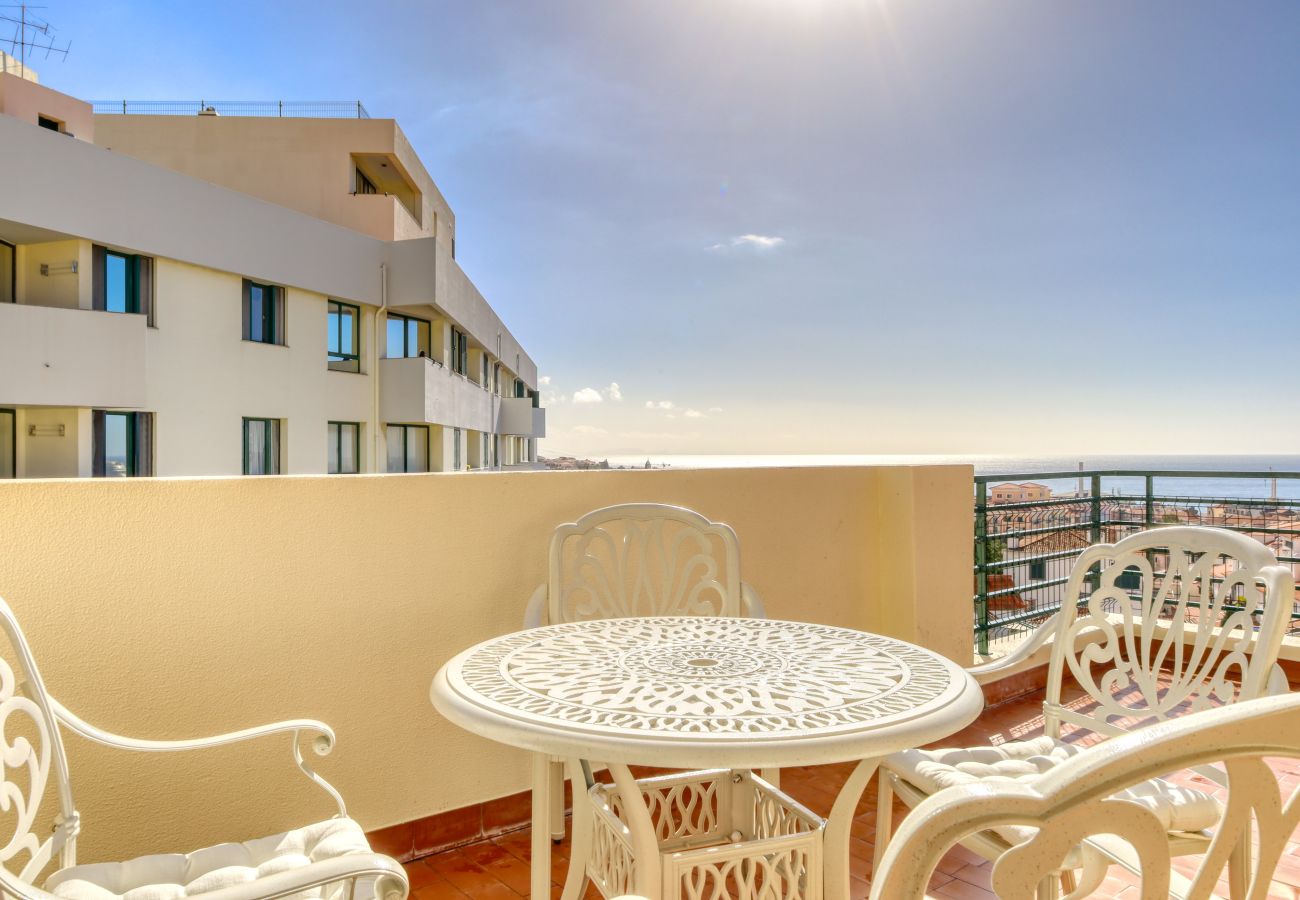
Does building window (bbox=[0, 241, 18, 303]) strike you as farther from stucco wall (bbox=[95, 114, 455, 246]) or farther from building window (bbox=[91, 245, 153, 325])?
stucco wall (bbox=[95, 114, 455, 246])

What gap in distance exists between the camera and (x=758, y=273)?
2611 cm

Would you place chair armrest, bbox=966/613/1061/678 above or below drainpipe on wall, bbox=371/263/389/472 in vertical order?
below

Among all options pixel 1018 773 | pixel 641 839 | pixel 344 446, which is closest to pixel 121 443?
pixel 344 446

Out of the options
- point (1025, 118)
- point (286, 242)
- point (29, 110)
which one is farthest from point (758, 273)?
point (29, 110)

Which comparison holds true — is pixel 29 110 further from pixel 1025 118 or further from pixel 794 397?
pixel 794 397

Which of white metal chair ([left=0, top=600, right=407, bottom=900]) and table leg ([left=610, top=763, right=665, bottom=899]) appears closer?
white metal chair ([left=0, top=600, right=407, bottom=900])

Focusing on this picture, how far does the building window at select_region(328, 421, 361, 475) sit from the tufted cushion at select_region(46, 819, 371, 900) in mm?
12863

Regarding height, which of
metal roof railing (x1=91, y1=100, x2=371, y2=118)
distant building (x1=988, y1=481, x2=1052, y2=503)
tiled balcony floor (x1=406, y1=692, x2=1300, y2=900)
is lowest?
tiled balcony floor (x1=406, y1=692, x2=1300, y2=900)

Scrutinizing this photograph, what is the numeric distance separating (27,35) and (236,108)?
135 inches

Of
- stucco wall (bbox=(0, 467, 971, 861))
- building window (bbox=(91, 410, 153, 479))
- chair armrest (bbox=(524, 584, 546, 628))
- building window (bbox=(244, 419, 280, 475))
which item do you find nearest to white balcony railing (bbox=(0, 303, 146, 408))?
building window (bbox=(91, 410, 153, 479))

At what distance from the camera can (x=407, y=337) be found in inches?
591

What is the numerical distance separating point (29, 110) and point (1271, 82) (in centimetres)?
1948

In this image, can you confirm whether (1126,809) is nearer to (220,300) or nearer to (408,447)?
(220,300)

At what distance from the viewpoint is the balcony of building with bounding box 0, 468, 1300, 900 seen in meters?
1.71
